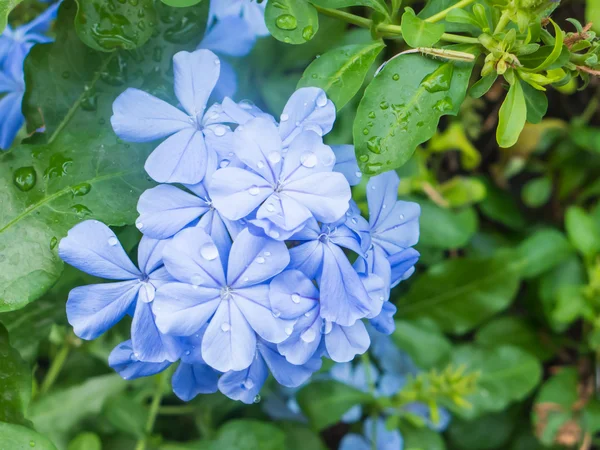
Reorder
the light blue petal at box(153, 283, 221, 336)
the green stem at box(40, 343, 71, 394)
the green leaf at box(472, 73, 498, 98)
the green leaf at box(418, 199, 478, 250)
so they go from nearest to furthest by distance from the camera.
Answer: the light blue petal at box(153, 283, 221, 336) < the green leaf at box(472, 73, 498, 98) < the green stem at box(40, 343, 71, 394) < the green leaf at box(418, 199, 478, 250)

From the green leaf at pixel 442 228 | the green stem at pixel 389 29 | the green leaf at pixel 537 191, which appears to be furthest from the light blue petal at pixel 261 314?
the green leaf at pixel 537 191

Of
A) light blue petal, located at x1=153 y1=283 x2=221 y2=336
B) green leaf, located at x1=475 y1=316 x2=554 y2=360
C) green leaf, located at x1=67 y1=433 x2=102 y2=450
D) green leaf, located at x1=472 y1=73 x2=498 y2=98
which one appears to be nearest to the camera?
light blue petal, located at x1=153 y1=283 x2=221 y2=336

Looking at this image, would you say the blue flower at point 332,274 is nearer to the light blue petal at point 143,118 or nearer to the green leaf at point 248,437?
the light blue petal at point 143,118

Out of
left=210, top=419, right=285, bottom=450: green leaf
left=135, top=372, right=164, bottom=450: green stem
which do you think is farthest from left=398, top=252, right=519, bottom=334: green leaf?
left=135, top=372, right=164, bottom=450: green stem

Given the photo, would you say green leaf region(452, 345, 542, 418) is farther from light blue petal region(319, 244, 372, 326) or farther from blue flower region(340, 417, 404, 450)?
light blue petal region(319, 244, 372, 326)

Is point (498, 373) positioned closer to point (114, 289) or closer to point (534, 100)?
point (534, 100)

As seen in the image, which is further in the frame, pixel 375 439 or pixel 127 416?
pixel 375 439

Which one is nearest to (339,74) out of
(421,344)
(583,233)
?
(421,344)
